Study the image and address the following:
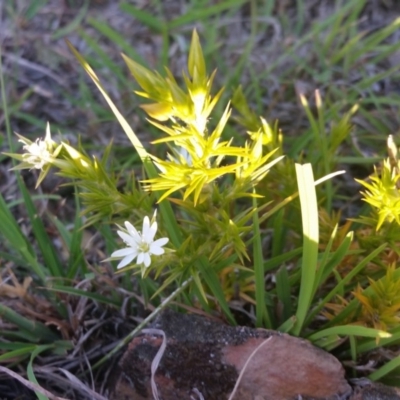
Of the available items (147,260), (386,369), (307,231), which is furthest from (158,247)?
(386,369)

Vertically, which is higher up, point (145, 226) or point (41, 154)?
point (41, 154)

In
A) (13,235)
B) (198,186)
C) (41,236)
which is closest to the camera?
(198,186)

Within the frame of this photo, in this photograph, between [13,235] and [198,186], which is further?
[13,235]

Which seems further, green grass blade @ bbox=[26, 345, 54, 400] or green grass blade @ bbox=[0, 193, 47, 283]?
green grass blade @ bbox=[0, 193, 47, 283]

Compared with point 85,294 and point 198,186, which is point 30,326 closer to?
point 85,294

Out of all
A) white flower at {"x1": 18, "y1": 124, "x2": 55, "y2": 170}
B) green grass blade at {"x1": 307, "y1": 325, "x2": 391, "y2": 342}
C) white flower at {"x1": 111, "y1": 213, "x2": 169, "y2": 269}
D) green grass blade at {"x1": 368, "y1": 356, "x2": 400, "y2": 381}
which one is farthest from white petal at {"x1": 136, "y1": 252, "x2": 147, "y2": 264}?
green grass blade at {"x1": 368, "y1": 356, "x2": 400, "y2": 381}

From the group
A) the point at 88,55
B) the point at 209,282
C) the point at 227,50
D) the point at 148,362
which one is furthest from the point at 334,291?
the point at 88,55

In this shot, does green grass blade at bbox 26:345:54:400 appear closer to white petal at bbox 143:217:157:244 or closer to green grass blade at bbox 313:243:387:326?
white petal at bbox 143:217:157:244
